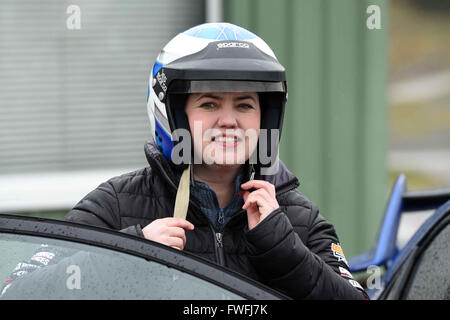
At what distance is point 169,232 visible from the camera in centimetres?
212

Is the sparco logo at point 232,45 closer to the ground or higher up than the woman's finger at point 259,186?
higher up

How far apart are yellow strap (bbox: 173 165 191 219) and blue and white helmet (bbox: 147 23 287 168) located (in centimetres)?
13

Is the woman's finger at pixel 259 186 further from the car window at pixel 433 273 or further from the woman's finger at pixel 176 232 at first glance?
A: the car window at pixel 433 273

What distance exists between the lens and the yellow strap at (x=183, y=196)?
2289mm

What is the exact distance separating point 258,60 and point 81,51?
134 inches

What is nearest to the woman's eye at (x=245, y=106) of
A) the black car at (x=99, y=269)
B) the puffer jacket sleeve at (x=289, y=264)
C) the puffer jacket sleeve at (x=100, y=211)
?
the puffer jacket sleeve at (x=289, y=264)

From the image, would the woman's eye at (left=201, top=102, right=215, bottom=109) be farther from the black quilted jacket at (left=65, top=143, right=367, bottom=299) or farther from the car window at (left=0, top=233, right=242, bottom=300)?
the car window at (left=0, top=233, right=242, bottom=300)

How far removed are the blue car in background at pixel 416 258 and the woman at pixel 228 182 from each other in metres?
0.56

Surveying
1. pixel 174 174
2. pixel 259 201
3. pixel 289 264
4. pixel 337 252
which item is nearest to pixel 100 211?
pixel 174 174

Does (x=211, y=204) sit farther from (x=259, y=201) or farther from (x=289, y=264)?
(x=289, y=264)

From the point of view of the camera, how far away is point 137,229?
214 cm

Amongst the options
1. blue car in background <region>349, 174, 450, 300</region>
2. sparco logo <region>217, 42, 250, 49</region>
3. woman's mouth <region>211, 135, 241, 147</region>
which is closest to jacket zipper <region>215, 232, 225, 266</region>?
woman's mouth <region>211, 135, 241, 147</region>

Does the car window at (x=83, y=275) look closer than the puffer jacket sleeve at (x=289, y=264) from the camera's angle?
Yes
